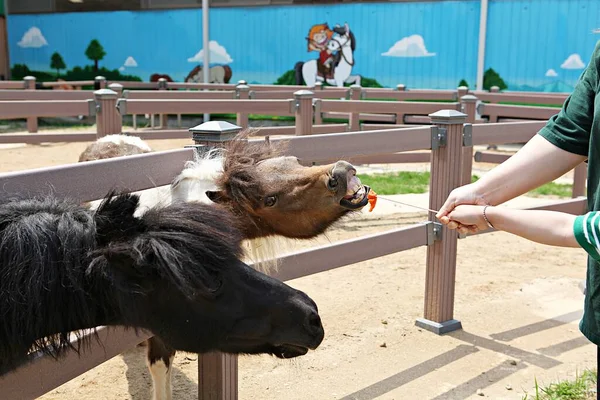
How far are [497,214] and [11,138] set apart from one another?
7.23 metres

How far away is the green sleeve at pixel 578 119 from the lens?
205 cm

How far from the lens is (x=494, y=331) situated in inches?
177

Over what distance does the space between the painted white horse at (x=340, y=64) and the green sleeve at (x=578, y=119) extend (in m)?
13.6

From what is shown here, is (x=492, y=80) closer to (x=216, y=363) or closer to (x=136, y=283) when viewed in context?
(x=216, y=363)

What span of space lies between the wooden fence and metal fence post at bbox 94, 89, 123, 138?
0.6 inches

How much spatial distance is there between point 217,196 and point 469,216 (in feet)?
4.13

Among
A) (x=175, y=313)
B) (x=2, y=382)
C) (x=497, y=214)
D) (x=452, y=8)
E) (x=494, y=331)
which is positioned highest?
(x=452, y=8)

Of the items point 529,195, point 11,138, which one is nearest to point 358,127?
point 529,195

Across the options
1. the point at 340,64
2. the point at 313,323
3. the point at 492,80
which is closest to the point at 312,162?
the point at 313,323

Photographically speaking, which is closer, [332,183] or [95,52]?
[332,183]

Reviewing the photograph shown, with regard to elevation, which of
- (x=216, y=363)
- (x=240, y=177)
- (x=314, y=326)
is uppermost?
(x=240, y=177)

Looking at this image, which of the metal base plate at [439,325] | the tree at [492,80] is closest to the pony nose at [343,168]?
the metal base plate at [439,325]

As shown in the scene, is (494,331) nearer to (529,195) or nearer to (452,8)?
(529,195)

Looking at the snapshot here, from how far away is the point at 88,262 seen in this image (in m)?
1.82
